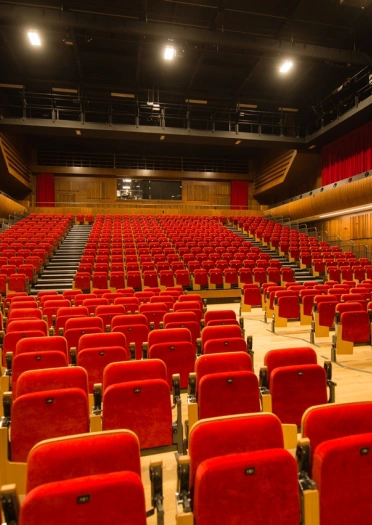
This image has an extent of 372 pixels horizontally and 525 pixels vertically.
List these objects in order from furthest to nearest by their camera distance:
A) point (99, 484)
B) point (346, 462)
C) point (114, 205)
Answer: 1. point (114, 205)
2. point (346, 462)
3. point (99, 484)

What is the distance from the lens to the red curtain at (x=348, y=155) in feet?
34.4

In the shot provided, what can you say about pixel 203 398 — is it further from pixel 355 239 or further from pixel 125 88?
pixel 125 88

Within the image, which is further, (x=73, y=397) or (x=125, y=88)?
(x=125, y=88)

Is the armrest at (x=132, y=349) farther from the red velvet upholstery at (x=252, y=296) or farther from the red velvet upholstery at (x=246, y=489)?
the red velvet upholstery at (x=252, y=296)

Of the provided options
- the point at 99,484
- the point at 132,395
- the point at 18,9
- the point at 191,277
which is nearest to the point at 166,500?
the point at 132,395

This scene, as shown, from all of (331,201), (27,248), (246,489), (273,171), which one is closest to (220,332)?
(246,489)

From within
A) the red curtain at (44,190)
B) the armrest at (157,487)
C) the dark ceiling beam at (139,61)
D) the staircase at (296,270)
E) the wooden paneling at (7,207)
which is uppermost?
the dark ceiling beam at (139,61)

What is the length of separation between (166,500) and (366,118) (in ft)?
36.9

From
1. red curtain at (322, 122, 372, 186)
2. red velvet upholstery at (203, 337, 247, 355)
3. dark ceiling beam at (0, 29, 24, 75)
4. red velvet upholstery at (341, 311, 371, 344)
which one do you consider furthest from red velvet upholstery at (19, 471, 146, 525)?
red curtain at (322, 122, 372, 186)

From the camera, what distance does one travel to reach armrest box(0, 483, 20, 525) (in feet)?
3.10

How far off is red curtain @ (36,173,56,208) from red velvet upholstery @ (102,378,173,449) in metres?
14.2

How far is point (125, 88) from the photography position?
12.1 meters

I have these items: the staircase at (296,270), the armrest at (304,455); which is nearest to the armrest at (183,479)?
the armrest at (304,455)

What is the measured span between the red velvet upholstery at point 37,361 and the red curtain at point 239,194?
14.5 m
